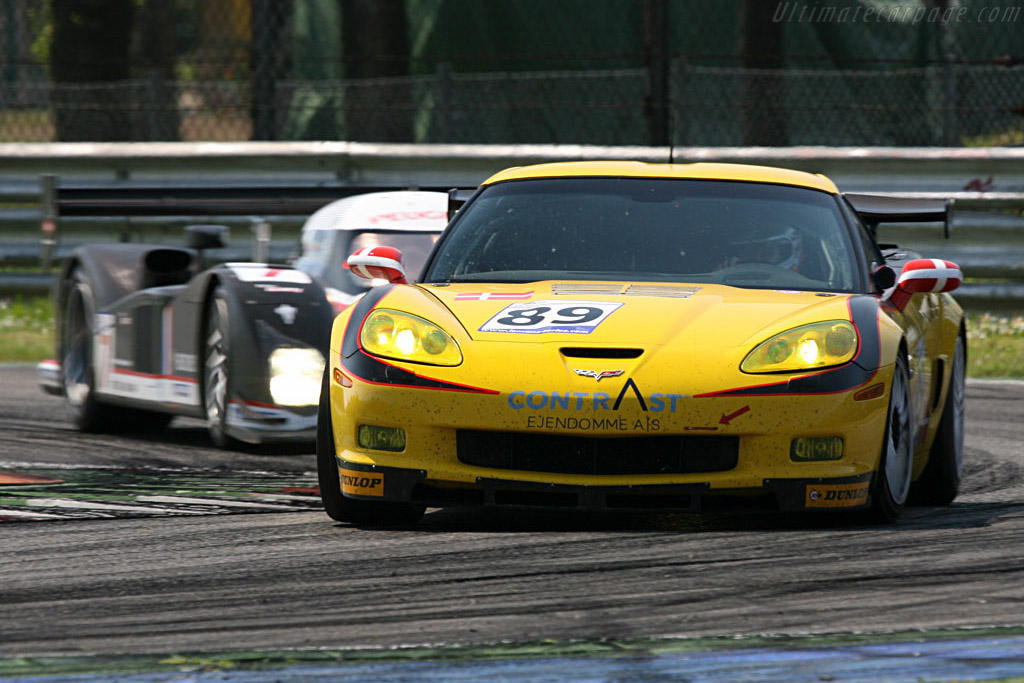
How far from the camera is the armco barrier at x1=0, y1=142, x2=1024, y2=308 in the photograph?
1265cm

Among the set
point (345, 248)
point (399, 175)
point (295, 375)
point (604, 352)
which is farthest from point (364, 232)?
point (399, 175)

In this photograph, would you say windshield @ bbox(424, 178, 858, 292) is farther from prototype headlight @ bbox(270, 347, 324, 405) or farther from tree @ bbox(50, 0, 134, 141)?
tree @ bbox(50, 0, 134, 141)

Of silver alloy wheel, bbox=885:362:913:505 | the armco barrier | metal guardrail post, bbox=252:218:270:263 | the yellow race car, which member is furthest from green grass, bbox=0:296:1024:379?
silver alloy wheel, bbox=885:362:913:505

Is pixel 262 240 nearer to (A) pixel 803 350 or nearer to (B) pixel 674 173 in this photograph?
(B) pixel 674 173

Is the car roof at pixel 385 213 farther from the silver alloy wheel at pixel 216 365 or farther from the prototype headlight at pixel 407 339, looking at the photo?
the prototype headlight at pixel 407 339

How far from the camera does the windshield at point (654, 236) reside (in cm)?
624

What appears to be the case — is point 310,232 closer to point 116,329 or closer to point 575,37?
point 116,329

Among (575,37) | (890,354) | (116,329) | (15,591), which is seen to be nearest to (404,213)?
(116,329)

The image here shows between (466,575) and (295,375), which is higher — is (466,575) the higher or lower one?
the higher one

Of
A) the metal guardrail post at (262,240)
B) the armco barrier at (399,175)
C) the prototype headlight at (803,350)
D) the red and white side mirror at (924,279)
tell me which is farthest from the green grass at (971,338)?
the prototype headlight at (803,350)

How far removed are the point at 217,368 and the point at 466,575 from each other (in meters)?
3.19

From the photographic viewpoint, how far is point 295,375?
7.45 m

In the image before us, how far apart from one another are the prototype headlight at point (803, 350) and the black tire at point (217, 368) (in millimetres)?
2771

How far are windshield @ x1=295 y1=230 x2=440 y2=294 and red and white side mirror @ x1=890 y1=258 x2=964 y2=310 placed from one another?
2.61 metres
